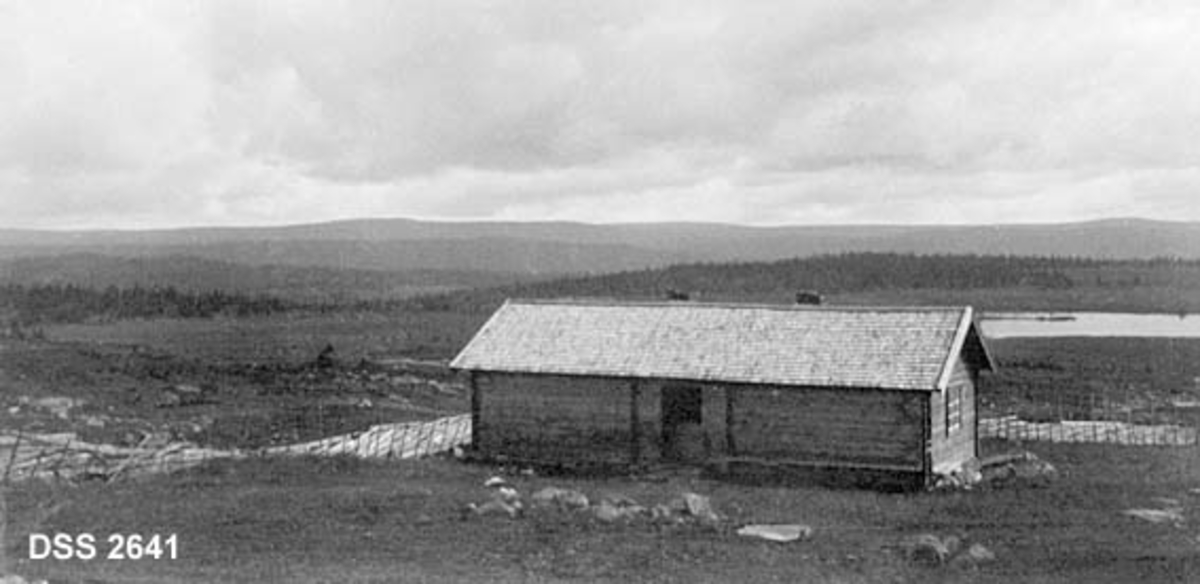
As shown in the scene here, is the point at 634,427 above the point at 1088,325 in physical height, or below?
above

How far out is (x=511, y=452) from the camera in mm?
30781

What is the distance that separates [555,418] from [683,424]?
3.25m

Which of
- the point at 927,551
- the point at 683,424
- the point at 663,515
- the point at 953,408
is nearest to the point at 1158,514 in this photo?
the point at 953,408

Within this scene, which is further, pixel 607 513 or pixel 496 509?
pixel 496 509

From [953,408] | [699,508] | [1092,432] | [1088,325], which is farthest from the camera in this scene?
[1088,325]

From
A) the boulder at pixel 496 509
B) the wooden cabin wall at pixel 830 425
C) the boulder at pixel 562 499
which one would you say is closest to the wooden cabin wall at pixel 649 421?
the wooden cabin wall at pixel 830 425

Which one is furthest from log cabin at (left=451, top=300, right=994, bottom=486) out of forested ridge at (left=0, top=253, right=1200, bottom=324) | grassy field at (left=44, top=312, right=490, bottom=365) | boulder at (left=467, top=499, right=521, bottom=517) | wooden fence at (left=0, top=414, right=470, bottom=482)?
forested ridge at (left=0, top=253, right=1200, bottom=324)

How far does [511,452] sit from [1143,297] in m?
81.7

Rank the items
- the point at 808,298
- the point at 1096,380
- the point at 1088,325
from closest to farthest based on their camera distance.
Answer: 1. the point at 808,298
2. the point at 1096,380
3. the point at 1088,325

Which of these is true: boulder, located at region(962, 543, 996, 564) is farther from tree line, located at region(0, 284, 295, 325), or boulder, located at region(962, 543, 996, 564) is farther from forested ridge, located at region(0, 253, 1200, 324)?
tree line, located at region(0, 284, 295, 325)

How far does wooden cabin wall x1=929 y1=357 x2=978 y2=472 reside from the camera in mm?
27594

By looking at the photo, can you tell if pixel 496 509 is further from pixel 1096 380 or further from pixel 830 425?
pixel 1096 380

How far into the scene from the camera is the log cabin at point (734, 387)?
2756cm

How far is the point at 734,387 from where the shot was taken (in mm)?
28797
